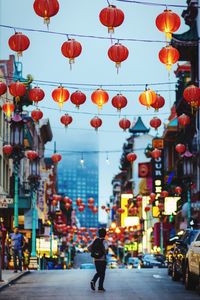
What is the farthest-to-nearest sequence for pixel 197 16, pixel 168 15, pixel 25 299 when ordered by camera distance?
pixel 197 16, pixel 168 15, pixel 25 299

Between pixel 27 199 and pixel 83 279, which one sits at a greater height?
pixel 27 199

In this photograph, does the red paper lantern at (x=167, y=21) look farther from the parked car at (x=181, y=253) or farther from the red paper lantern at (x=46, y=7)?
the parked car at (x=181, y=253)

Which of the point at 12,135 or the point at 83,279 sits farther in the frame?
the point at 12,135

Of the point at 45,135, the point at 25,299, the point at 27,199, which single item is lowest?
the point at 25,299

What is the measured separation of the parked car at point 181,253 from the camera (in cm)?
2100

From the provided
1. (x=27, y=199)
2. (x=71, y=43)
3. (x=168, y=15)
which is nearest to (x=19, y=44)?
(x=71, y=43)

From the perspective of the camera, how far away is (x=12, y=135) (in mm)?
33938

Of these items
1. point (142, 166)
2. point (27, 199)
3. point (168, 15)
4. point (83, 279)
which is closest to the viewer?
point (168, 15)

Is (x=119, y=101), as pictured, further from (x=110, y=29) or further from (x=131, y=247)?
(x=131, y=247)

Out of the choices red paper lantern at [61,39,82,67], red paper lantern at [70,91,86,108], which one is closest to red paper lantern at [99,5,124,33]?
red paper lantern at [61,39,82,67]

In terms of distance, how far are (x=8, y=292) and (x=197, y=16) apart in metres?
34.9

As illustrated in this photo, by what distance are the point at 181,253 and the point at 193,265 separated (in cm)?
299

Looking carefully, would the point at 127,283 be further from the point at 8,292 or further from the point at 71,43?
the point at 71,43

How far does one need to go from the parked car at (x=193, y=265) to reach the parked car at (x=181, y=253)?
75 cm
